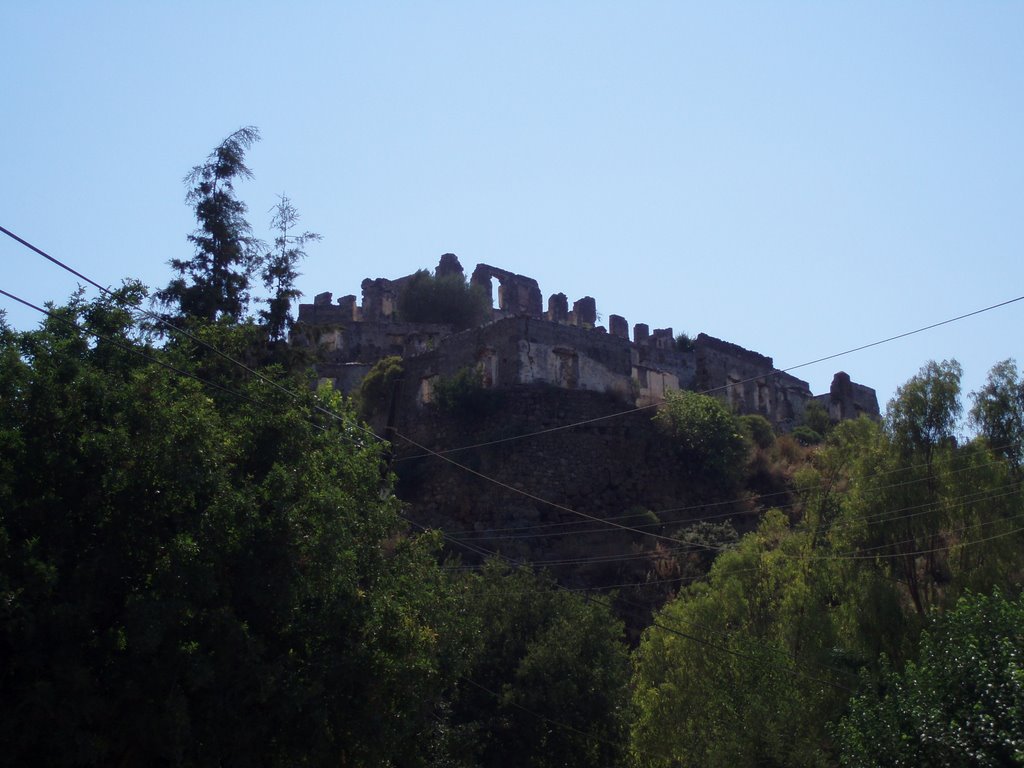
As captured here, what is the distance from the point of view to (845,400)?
5316 centimetres

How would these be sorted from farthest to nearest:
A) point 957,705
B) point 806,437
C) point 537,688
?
point 806,437 → point 537,688 → point 957,705

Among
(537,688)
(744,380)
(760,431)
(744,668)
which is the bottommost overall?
→ (537,688)

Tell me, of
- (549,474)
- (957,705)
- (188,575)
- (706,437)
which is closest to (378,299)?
(549,474)

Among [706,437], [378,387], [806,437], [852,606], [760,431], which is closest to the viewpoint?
[852,606]

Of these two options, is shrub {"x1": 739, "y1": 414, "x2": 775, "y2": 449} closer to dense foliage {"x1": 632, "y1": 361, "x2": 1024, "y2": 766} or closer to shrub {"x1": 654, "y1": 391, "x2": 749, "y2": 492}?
shrub {"x1": 654, "y1": 391, "x2": 749, "y2": 492}

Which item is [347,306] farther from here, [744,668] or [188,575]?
[188,575]

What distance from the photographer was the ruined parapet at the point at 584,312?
5588 centimetres

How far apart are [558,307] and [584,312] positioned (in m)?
1.21

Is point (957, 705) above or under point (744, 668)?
under

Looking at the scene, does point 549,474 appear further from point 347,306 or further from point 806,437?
point 347,306

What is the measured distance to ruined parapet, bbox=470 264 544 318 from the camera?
182ft

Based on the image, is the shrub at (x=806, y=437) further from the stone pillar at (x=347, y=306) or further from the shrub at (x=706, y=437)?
the stone pillar at (x=347, y=306)

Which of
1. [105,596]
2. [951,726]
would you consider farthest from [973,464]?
[105,596]

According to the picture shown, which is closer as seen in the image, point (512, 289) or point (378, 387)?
point (378, 387)
